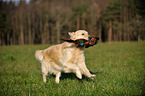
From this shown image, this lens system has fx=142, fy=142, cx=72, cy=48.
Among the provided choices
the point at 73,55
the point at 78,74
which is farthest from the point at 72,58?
the point at 78,74

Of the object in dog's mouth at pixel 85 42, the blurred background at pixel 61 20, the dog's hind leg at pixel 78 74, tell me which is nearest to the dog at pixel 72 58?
the dog's hind leg at pixel 78 74

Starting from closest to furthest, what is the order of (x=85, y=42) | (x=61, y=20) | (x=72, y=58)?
(x=85, y=42) < (x=72, y=58) < (x=61, y=20)

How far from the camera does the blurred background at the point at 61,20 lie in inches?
1863

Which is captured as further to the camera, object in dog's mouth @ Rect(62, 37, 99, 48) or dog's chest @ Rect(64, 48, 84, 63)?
dog's chest @ Rect(64, 48, 84, 63)

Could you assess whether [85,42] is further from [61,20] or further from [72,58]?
[61,20]

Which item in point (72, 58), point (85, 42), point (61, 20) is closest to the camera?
point (85, 42)

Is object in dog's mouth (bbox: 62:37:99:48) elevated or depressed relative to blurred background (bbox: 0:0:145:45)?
depressed

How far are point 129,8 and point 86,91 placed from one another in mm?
50214

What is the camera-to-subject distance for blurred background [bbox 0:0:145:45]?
4731 centimetres

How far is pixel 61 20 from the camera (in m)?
48.4

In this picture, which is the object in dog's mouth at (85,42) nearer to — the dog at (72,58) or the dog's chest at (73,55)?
the dog at (72,58)

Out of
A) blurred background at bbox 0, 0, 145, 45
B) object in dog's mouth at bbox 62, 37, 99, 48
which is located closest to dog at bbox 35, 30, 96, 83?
object in dog's mouth at bbox 62, 37, 99, 48

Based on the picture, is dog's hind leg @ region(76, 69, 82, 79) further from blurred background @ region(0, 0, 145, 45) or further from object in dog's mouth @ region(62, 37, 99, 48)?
blurred background @ region(0, 0, 145, 45)

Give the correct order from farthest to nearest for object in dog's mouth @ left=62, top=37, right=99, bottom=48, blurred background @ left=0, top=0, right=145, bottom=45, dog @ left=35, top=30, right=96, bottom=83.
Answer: blurred background @ left=0, top=0, right=145, bottom=45 < dog @ left=35, top=30, right=96, bottom=83 < object in dog's mouth @ left=62, top=37, right=99, bottom=48
